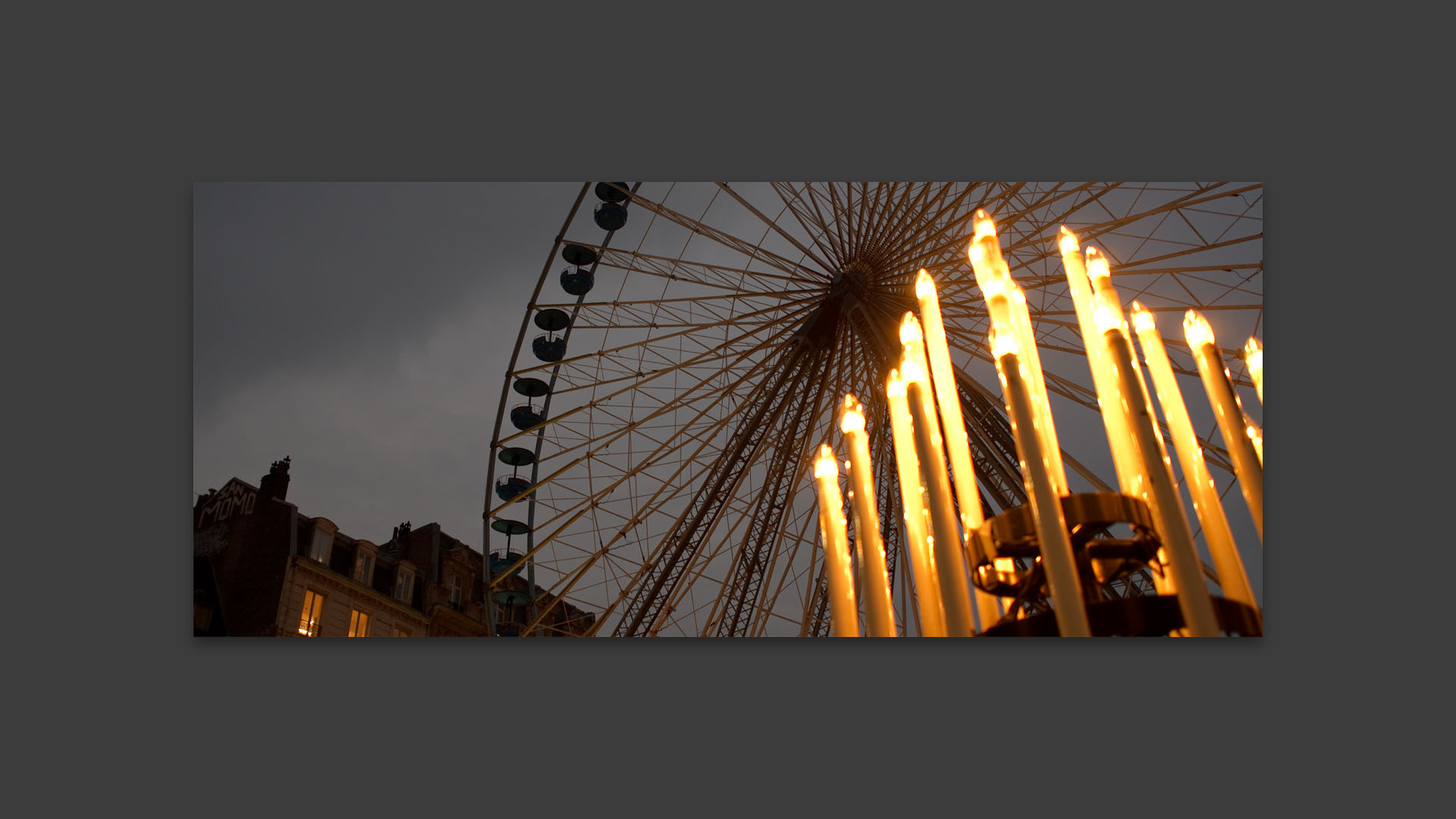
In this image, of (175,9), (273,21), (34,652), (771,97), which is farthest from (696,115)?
(34,652)

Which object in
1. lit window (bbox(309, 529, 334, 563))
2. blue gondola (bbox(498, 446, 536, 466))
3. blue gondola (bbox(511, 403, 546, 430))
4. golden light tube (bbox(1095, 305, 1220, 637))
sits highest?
blue gondola (bbox(511, 403, 546, 430))

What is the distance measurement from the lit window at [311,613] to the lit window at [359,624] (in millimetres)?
146

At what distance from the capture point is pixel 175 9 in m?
5.03

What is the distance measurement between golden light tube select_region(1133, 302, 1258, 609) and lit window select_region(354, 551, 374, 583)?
3828 millimetres

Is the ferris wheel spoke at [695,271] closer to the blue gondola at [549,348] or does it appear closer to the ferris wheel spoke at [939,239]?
the blue gondola at [549,348]

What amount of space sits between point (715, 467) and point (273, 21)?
4.64m

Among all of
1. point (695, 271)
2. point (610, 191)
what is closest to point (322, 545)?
point (610, 191)

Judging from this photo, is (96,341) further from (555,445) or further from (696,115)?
(555,445)

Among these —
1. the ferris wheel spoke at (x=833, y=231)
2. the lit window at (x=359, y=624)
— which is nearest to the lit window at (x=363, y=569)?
the lit window at (x=359, y=624)

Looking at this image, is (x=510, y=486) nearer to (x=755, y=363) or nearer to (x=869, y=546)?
(x=755, y=363)

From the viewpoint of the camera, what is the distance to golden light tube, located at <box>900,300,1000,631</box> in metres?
2.91

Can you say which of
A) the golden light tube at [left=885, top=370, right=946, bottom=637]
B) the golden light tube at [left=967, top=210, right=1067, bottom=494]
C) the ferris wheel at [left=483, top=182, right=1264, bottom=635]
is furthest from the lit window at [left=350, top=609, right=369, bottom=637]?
the golden light tube at [left=967, top=210, right=1067, bottom=494]

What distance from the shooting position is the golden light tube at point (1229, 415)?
307 centimetres

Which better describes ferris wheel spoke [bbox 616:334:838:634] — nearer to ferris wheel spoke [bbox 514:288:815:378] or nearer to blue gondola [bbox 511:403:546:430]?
ferris wheel spoke [bbox 514:288:815:378]
